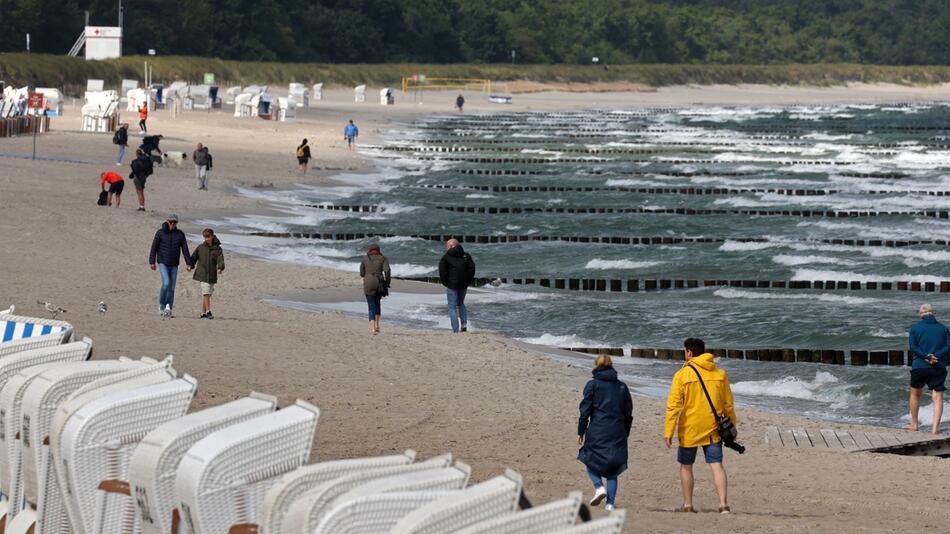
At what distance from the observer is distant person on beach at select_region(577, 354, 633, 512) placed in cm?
1125

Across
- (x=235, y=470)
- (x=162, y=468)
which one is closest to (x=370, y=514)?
(x=235, y=470)

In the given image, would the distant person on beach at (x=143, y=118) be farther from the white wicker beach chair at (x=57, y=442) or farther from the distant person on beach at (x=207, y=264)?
the white wicker beach chair at (x=57, y=442)

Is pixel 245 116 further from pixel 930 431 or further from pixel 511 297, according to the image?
pixel 930 431

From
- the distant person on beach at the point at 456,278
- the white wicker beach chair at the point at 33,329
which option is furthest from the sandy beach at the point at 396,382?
the white wicker beach chair at the point at 33,329

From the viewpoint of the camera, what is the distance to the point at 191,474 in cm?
645

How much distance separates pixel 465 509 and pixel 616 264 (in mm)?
24817

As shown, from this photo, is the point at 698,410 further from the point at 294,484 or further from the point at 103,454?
the point at 294,484

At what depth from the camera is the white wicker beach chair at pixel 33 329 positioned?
31.6 ft

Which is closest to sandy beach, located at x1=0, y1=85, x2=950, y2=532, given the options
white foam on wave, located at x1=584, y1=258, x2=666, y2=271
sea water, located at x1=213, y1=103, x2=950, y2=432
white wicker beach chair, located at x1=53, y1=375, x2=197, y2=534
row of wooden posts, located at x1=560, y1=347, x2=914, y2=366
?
row of wooden posts, located at x1=560, y1=347, x2=914, y2=366

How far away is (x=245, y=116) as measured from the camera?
233 ft

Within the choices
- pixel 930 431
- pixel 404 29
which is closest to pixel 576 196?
pixel 930 431

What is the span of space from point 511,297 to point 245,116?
4750 centimetres

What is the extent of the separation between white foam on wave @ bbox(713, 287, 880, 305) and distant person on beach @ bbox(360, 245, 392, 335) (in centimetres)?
884

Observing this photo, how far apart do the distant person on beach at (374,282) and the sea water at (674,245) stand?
2.14 m
